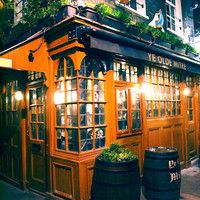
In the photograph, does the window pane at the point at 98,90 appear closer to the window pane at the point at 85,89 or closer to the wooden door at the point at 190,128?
the window pane at the point at 85,89

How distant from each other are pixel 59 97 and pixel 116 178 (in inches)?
85.2

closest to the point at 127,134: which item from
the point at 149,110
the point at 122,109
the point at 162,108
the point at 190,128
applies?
the point at 122,109

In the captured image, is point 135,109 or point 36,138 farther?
point 135,109

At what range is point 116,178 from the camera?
13.5ft

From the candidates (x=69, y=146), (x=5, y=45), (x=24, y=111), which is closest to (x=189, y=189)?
(x=69, y=146)

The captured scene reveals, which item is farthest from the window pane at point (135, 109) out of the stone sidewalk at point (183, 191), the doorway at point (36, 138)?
the doorway at point (36, 138)

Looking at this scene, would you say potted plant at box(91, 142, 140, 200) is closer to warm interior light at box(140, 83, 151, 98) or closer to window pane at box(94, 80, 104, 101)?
window pane at box(94, 80, 104, 101)

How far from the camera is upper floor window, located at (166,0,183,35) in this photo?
9.48 m

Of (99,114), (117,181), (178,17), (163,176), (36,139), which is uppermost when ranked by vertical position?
(178,17)

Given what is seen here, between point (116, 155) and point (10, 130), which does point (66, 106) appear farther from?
point (10, 130)

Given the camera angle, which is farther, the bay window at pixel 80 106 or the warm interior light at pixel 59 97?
the warm interior light at pixel 59 97

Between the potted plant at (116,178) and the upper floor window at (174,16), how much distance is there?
6.87 m

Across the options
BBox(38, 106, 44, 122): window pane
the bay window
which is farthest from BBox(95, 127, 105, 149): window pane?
BBox(38, 106, 44, 122): window pane

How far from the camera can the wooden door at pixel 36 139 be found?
224 inches
